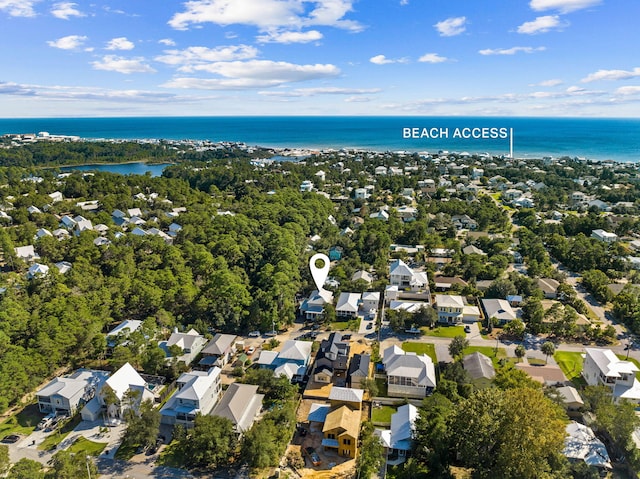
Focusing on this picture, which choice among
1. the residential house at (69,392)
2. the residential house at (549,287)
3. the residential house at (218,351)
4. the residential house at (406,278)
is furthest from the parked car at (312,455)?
the residential house at (549,287)

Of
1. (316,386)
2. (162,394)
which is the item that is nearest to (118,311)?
(162,394)

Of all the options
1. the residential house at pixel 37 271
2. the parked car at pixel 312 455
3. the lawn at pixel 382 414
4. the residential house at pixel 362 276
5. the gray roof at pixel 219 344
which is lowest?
the parked car at pixel 312 455

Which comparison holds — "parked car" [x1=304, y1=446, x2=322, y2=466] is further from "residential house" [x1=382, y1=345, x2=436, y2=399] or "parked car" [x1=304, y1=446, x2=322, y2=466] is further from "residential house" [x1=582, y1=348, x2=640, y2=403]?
"residential house" [x1=582, y1=348, x2=640, y2=403]

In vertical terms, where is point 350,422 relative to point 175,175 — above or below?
below

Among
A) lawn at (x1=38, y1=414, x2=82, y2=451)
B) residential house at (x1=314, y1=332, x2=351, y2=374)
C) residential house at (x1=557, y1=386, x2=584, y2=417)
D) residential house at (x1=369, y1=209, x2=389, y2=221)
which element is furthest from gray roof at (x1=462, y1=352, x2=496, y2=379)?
residential house at (x1=369, y1=209, x2=389, y2=221)

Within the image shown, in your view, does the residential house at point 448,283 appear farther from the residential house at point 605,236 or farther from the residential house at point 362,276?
the residential house at point 605,236

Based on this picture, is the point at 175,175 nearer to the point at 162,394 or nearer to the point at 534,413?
the point at 162,394
